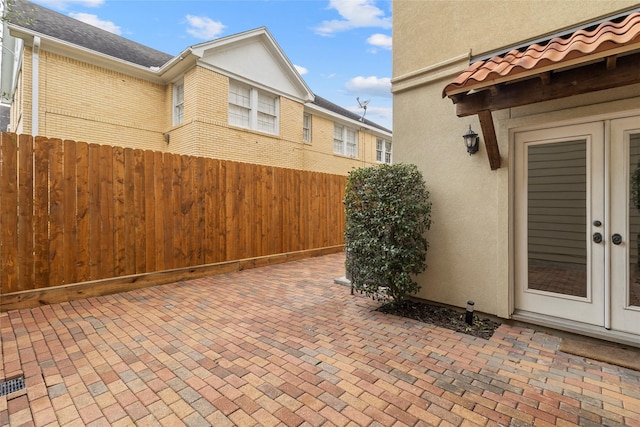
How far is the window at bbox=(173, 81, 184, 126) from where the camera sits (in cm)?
1098

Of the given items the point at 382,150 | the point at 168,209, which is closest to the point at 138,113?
the point at 168,209

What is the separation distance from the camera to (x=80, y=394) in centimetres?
245

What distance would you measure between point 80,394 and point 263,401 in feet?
4.73

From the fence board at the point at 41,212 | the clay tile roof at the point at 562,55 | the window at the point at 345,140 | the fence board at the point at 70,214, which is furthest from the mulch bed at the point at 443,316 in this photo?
the window at the point at 345,140

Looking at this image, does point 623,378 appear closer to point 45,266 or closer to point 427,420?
point 427,420

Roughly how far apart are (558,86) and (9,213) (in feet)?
22.4

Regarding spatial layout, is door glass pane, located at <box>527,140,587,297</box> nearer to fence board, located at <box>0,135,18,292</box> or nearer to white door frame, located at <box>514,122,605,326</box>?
white door frame, located at <box>514,122,605,326</box>

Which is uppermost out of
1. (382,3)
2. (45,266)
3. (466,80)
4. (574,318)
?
(382,3)

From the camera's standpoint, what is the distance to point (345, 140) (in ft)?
54.4

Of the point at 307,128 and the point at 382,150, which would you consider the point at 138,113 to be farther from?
the point at 382,150

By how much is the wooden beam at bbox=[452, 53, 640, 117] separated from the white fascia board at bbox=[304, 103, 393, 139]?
11.3m

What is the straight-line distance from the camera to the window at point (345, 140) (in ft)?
52.9

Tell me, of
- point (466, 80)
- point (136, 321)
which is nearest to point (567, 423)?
point (466, 80)

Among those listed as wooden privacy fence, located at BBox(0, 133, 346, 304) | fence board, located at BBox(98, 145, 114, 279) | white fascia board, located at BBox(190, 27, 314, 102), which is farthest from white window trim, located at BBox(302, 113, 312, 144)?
fence board, located at BBox(98, 145, 114, 279)
